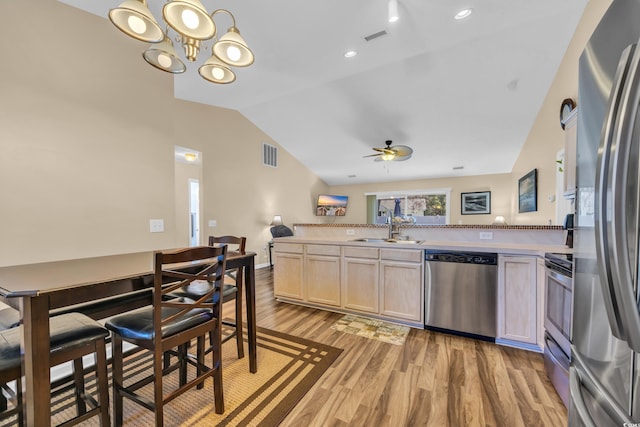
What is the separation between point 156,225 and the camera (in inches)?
97.3

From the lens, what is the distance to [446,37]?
115 inches

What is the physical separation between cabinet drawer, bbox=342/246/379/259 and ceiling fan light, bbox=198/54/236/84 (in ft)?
7.01

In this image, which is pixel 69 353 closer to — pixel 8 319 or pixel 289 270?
pixel 8 319

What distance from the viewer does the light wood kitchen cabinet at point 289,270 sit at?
3.39 m

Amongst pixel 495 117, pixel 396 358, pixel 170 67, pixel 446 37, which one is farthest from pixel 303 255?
pixel 495 117

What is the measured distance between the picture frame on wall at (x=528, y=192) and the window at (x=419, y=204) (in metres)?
2.16

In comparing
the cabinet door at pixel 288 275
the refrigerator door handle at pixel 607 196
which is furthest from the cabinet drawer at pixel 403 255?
the refrigerator door handle at pixel 607 196

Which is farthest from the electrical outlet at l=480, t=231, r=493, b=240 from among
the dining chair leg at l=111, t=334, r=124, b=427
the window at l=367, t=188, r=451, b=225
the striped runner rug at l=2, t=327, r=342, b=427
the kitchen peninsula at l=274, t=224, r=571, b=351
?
the window at l=367, t=188, r=451, b=225

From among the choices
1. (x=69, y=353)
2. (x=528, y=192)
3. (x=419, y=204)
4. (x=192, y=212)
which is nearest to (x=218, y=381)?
(x=69, y=353)

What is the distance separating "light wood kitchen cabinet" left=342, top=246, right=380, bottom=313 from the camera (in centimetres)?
290

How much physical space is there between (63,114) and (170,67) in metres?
0.93

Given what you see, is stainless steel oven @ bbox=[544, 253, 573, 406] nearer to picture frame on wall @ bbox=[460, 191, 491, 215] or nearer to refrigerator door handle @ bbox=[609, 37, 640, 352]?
refrigerator door handle @ bbox=[609, 37, 640, 352]

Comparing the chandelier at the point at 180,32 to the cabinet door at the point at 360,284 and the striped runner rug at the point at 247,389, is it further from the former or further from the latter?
the cabinet door at the point at 360,284

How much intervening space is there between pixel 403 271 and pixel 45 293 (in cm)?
270
